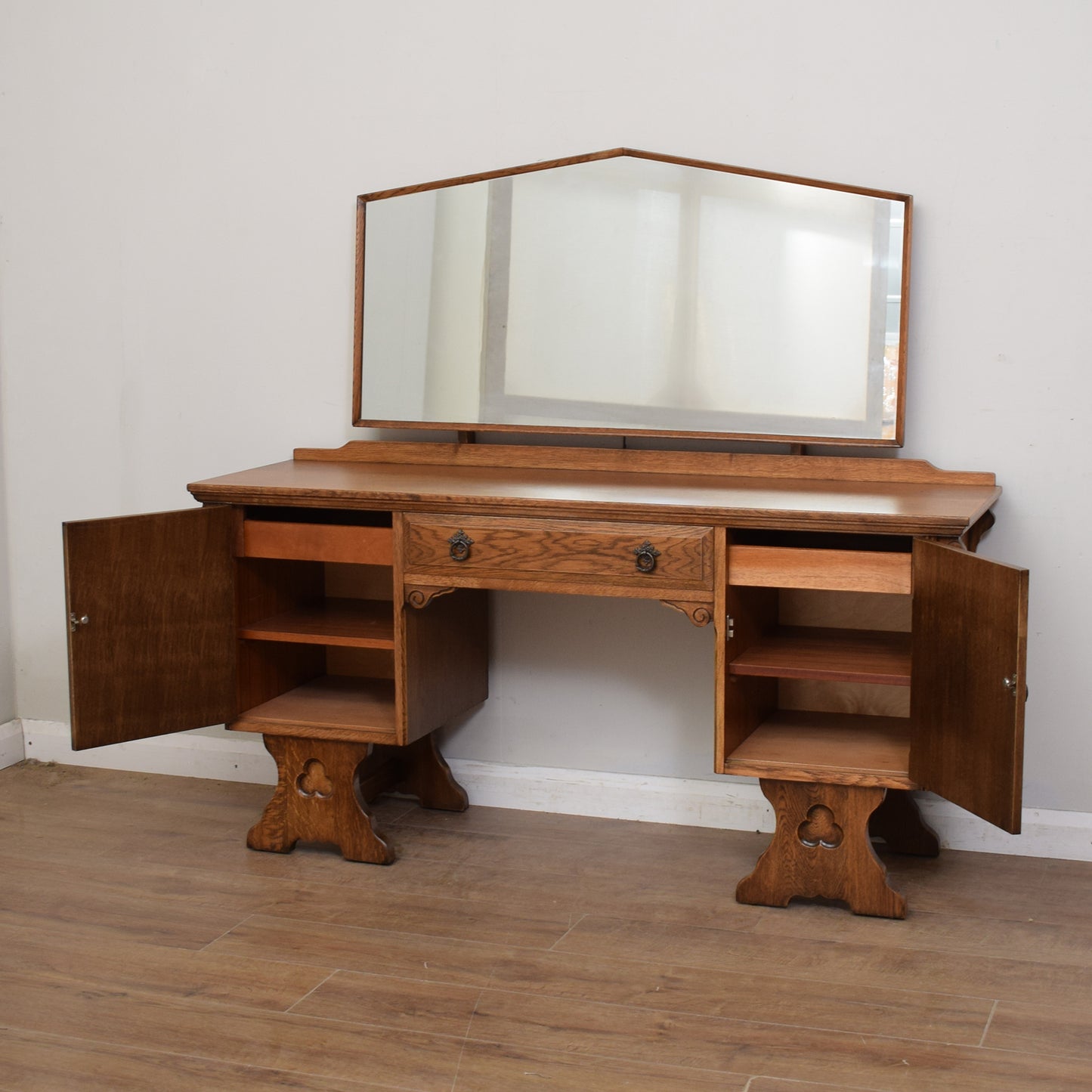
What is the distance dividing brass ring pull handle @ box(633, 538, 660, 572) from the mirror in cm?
52

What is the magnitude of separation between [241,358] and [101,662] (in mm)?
1033

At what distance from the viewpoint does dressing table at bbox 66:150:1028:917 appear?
2.46m

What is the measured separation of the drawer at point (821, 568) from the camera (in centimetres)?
237

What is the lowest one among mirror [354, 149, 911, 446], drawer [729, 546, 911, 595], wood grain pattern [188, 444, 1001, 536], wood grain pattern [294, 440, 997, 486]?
drawer [729, 546, 911, 595]

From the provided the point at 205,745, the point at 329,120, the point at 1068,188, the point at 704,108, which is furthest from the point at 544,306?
the point at 205,745

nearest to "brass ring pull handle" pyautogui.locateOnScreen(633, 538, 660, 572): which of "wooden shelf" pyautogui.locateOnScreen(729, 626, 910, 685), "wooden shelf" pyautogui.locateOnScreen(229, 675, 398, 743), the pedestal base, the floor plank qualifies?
"wooden shelf" pyautogui.locateOnScreen(729, 626, 910, 685)

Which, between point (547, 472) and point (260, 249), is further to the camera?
point (260, 249)

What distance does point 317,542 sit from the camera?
8.92 ft

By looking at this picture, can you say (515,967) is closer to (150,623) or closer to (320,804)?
(320,804)

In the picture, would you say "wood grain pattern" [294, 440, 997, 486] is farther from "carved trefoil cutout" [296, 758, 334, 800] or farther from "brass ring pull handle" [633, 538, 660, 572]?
"carved trefoil cutout" [296, 758, 334, 800]

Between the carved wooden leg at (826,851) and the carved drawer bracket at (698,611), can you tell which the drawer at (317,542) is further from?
the carved wooden leg at (826,851)

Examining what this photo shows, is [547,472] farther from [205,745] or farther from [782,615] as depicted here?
[205,745]

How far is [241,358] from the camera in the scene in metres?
3.33

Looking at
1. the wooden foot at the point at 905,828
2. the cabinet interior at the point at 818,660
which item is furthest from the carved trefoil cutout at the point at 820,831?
the wooden foot at the point at 905,828
